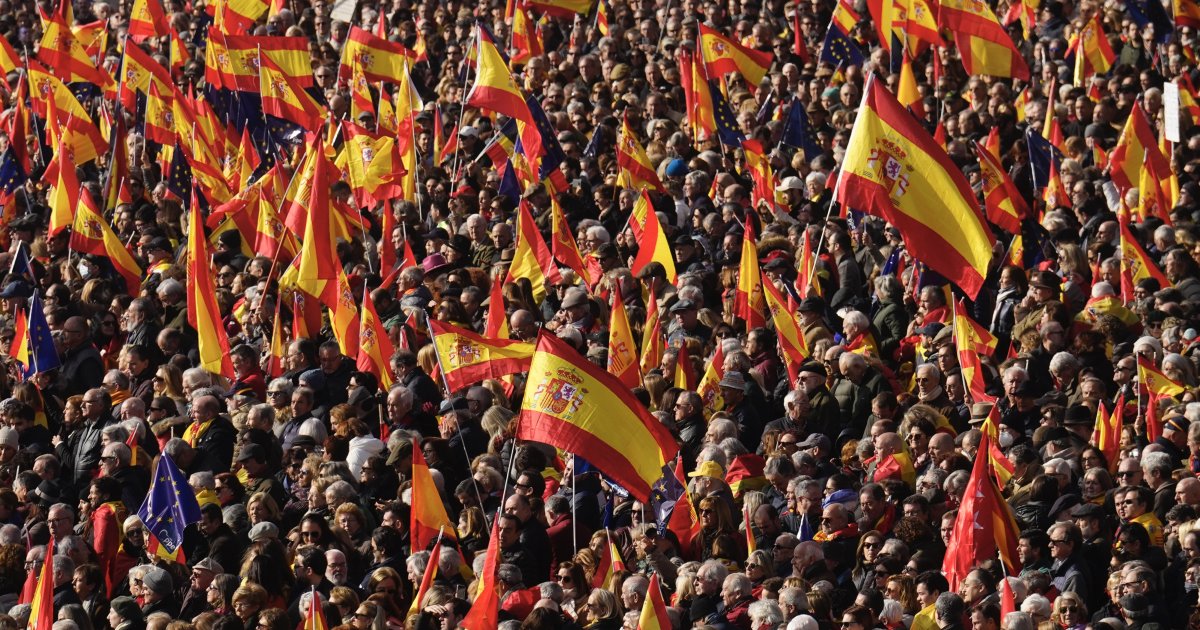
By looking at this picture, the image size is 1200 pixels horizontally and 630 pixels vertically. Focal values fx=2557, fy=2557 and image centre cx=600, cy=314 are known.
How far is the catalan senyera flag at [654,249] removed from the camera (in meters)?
18.2

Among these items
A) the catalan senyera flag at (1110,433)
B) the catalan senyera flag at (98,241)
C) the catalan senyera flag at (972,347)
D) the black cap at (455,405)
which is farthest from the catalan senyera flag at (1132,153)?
the catalan senyera flag at (98,241)

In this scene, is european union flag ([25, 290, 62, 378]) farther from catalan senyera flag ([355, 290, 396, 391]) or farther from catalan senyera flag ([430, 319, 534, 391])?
catalan senyera flag ([430, 319, 534, 391])

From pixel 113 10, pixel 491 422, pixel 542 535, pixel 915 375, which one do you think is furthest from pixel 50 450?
pixel 113 10

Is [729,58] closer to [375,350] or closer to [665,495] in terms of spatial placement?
[375,350]

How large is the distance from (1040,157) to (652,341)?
380cm

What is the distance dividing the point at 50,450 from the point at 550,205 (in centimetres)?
460

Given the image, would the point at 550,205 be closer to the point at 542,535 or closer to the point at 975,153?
the point at 975,153

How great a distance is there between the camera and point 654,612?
11.8m

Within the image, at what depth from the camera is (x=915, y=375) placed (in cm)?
1547

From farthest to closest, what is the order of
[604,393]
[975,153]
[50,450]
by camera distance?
[975,153], [50,450], [604,393]

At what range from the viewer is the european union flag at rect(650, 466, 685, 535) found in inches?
540

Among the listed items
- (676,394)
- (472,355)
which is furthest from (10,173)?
(676,394)

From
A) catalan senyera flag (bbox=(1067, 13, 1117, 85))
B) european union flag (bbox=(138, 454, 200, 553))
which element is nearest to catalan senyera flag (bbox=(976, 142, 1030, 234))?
catalan senyera flag (bbox=(1067, 13, 1117, 85))

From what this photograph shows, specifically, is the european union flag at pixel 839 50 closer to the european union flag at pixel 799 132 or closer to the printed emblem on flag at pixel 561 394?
the european union flag at pixel 799 132
